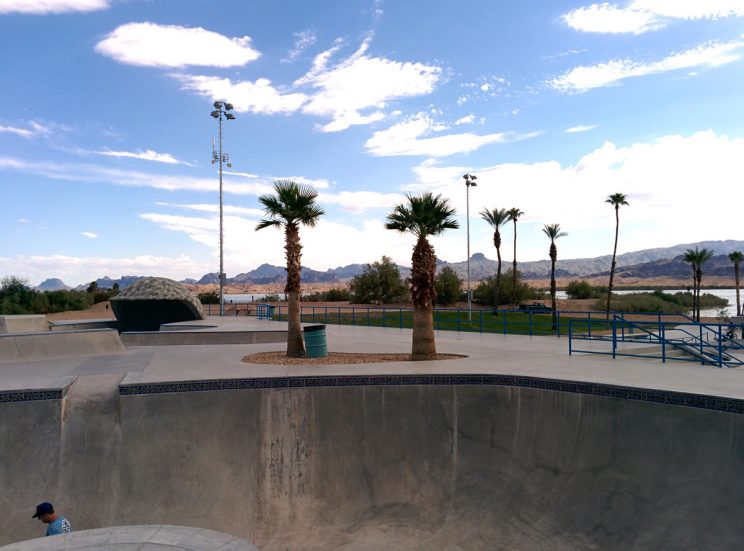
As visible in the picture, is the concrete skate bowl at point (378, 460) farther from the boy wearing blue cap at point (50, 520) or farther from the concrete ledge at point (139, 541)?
the concrete ledge at point (139, 541)

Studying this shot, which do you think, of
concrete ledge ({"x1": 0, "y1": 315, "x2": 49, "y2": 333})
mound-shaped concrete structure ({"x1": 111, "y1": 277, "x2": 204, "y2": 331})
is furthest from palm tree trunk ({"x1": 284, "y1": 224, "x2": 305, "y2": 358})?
mound-shaped concrete structure ({"x1": 111, "y1": 277, "x2": 204, "y2": 331})

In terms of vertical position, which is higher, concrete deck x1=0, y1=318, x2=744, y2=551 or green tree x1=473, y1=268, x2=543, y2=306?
green tree x1=473, y1=268, x2=543, y2=306

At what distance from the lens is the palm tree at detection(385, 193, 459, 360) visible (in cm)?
1383

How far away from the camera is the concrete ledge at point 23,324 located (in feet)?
62.1

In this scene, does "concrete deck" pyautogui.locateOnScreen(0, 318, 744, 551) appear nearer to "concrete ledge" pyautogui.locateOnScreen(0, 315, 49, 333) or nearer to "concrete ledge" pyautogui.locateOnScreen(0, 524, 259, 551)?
"concrete ledge" pyautogui.locateOnScreen(0, 524, 259, 551)

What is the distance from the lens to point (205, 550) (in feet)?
19.1

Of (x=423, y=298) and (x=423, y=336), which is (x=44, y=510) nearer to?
(x=423, y=336)

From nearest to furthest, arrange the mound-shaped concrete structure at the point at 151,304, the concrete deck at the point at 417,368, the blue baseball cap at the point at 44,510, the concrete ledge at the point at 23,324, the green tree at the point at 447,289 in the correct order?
the blue baseball cap at the point at 44,510
the concrete deck at the point at 417,368
the concrete ledge at the point at 23,324
the mound-shaped concrete structure at the point at 151,304
the green tree at the point at 447,289

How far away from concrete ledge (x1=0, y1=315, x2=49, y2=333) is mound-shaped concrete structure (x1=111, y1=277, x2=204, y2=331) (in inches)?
180

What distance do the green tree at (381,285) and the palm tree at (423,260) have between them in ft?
161

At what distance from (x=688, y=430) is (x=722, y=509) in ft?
3.93

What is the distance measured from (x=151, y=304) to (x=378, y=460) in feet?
65.3

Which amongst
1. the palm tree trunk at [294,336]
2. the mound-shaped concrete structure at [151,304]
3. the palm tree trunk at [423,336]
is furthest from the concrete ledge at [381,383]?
the mound-shaped concrete structure at [151,304]

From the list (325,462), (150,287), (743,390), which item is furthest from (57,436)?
(150,287)
